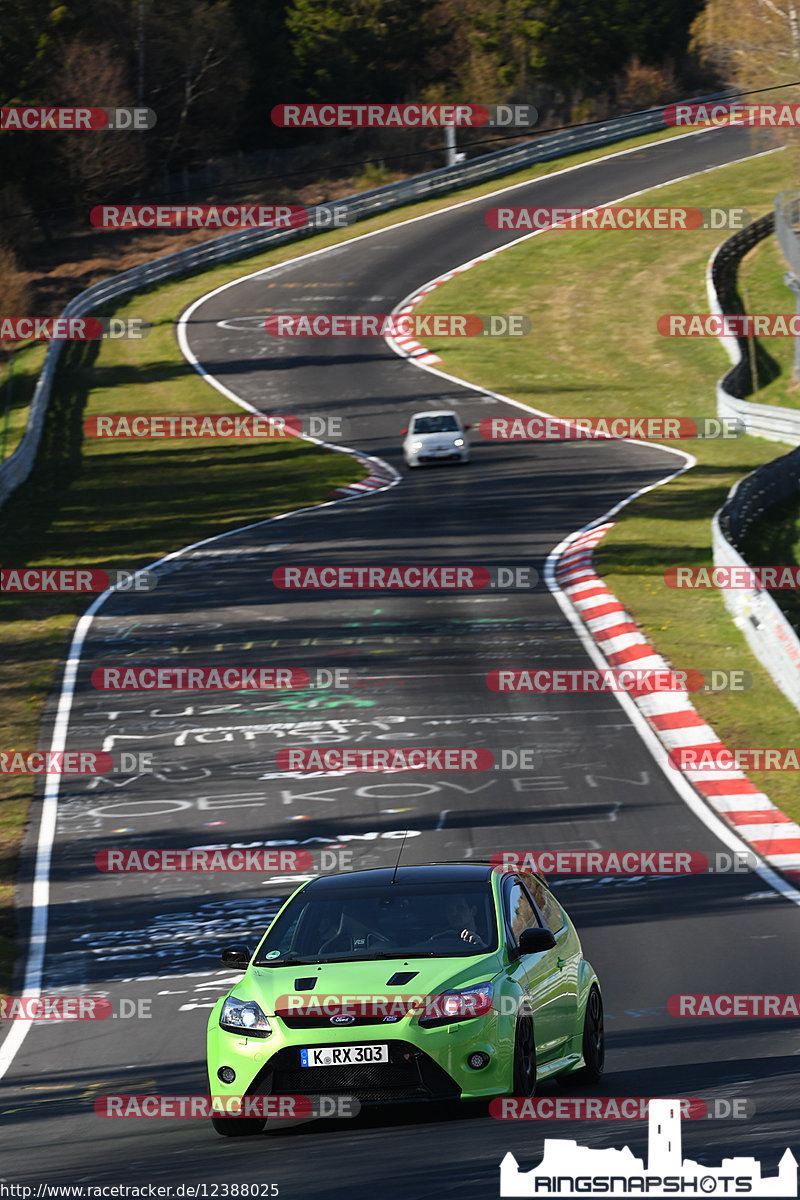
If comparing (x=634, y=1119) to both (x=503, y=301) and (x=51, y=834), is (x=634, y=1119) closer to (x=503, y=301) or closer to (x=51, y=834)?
(x=51, y=834)

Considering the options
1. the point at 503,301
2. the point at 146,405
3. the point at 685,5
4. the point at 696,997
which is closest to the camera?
the point at 696,997

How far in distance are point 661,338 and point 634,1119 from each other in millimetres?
46797

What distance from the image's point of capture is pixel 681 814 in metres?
17.4

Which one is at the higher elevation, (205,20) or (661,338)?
(205,20)

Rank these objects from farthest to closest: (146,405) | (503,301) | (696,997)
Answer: (503,301) → (146,405) → (696,997)

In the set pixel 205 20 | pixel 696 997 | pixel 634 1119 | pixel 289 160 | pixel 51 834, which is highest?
pixel 205 20

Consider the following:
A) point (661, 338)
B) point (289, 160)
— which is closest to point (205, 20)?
point (289, 160)

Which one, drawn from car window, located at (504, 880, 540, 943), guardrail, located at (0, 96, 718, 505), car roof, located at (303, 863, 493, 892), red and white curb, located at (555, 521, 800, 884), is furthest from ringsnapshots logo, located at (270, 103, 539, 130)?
car window, located at (504, 880, 540, 943)

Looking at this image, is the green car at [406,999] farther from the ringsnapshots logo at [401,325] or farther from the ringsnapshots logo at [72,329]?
the ringsnapshots logo at [72,329]

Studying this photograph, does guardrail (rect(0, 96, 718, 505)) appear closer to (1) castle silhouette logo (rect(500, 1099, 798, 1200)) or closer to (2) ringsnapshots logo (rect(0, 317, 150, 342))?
(2) ringsnapshots logo (rect(0, 317, 150, 342))

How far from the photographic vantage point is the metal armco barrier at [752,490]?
2241 cm

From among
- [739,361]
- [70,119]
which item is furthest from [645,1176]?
[70,119]

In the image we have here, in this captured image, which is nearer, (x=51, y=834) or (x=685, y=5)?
(x=51, y=834)

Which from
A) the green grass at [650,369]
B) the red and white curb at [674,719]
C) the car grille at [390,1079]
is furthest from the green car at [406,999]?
the green grass at [650,369]
